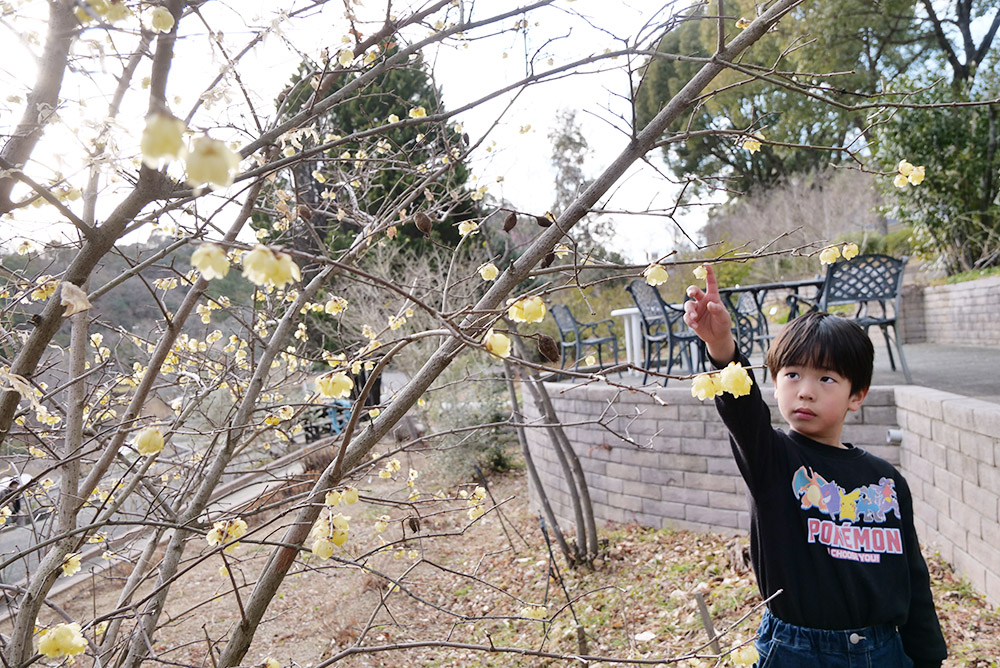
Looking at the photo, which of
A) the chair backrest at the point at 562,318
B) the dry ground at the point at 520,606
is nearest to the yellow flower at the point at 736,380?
the dry ground at the point at 520,606

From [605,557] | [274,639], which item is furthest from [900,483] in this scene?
[274,639]

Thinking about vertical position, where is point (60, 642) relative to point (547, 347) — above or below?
below

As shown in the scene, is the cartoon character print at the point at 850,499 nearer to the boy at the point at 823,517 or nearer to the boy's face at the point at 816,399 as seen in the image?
the boy at the point at 823,517

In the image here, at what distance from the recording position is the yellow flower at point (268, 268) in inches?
25.4

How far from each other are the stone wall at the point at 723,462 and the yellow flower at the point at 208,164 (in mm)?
1377

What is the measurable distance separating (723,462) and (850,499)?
117 inches

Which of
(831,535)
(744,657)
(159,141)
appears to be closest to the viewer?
(159,141)

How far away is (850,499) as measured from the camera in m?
1.40

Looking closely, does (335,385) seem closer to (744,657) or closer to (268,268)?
(268,268)

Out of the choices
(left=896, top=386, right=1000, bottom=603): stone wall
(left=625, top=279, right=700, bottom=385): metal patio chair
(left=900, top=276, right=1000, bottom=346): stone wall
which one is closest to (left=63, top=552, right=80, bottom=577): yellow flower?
(left=896, top=386, right=1000, bottom=603): stone wall

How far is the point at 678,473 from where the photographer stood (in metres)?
4.51

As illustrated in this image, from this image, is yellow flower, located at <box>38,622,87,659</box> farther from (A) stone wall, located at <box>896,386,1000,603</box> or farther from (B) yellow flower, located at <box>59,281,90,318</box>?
(A) stone wall, located at <box>896,386,1000,603</box>

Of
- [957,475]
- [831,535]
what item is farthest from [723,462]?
[831,535]

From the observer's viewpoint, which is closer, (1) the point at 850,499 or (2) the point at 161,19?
(2) the point at 161,19
